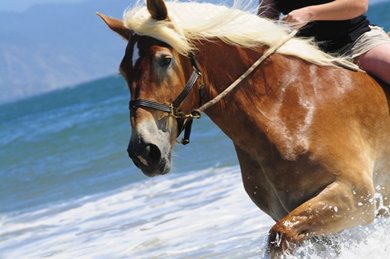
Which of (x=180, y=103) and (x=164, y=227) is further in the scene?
(x=164, y=227)

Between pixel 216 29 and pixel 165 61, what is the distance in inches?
17.3

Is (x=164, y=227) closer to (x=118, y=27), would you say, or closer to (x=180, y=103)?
(x=118, y=27)

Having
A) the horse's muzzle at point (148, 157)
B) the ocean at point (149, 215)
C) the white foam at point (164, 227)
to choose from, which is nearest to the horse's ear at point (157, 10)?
the horse's muzzle at point (148, 157)

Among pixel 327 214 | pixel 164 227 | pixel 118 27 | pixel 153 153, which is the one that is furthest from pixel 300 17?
pixel 164 227

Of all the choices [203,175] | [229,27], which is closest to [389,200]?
[229,27]

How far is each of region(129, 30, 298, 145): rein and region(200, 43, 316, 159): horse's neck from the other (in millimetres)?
38

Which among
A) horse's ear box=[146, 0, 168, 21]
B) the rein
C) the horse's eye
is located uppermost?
horse's ear box=[146, 0, 168, 21]

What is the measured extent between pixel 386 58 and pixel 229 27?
103cm

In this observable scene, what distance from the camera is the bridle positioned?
15.1 feet

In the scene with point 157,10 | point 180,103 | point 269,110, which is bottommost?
point 269,110

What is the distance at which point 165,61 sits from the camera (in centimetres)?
468

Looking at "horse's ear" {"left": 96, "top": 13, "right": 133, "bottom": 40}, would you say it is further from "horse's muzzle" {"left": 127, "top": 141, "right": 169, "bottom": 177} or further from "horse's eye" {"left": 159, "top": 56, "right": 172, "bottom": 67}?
"horse's muzzle" {"left": 127, "top": 141, "right": 169, "bottom": 177}

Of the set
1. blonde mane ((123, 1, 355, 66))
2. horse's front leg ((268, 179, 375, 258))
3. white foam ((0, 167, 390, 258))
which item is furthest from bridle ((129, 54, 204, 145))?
white foam ((0, 167, 390, 258))

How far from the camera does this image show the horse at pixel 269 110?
4.67 m
